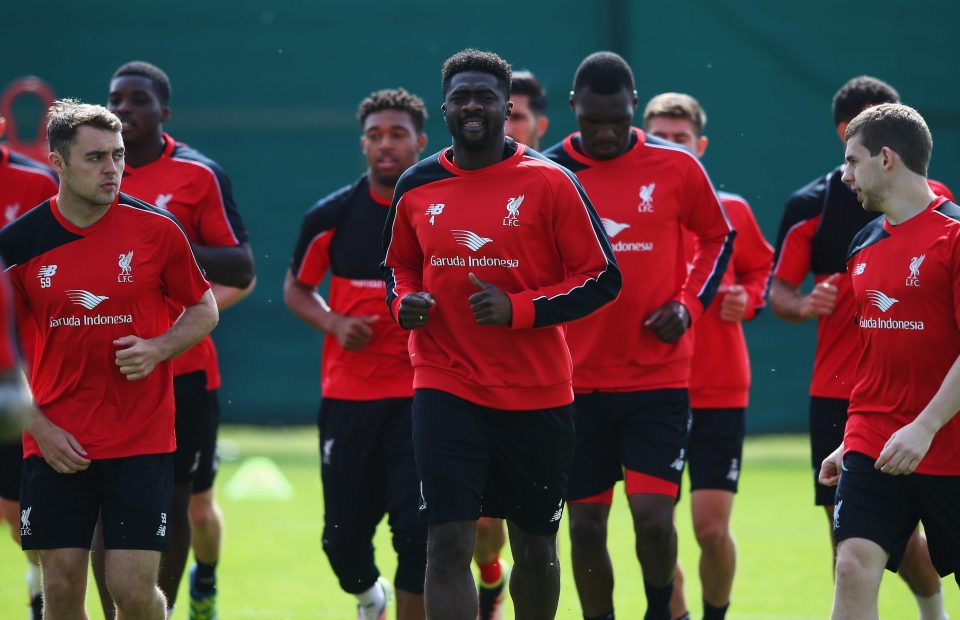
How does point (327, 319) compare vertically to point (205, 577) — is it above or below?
above

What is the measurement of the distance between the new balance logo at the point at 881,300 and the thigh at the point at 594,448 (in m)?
1.67

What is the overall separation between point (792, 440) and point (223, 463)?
568 centimetres

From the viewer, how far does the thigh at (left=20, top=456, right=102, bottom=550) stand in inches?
214

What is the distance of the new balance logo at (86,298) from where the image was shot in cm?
552

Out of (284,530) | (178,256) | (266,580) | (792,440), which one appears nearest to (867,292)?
(178,256)

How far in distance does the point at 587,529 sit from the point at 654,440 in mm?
512

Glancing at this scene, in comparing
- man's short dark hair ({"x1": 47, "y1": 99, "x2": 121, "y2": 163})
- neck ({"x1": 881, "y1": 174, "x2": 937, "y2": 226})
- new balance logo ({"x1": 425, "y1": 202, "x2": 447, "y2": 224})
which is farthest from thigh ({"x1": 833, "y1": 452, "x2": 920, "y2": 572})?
man's short dark hair ({"x1": 47, "y1": 99, "x2": 121, "y2": 163})

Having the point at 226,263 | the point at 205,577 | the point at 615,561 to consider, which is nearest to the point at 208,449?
the point at 205,577

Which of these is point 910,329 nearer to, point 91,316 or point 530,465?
point 530,465

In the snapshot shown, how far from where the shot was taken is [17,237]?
5.61 m

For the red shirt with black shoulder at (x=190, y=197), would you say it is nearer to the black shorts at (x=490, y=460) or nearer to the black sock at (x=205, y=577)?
the black sock at (x=205, y=577)

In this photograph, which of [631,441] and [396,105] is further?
[396,105]

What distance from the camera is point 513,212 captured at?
220 inches

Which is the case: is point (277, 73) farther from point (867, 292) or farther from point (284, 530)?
point (867, 292)
